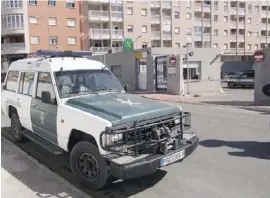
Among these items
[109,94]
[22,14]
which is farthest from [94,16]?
[109,94]

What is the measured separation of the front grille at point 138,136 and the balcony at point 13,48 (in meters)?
49.2

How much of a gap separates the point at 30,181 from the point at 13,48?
4875 centimetres

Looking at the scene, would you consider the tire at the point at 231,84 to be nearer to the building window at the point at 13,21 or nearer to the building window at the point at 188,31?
the building window at the point at 13,21

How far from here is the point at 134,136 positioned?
4.51 meters

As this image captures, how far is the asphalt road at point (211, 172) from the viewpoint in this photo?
4.70m

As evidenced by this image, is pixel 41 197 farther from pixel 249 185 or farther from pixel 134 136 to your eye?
pixel 249 185

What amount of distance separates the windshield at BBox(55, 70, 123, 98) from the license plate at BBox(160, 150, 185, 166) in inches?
77.0

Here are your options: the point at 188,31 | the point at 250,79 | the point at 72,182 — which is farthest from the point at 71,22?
the point at 72,182

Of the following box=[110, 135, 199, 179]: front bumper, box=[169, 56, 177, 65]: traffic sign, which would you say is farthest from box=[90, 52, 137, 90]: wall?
box=[110, 135, 199, 179]: front bumper

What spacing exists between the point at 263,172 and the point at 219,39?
68.9 m

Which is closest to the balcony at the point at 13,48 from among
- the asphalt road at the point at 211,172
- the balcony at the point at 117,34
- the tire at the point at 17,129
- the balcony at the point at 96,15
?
the balcony at the point at 96,15

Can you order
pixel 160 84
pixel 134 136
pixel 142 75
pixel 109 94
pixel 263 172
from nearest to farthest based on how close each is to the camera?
pixel 134 136 < pixel 263 172 < pixel 109 94 < pixel 160 84 < pixel 142 75

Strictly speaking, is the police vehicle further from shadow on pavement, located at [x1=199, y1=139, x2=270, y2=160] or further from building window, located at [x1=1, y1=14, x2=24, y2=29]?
building window, located at [x1=1, y1=14, x2=24, y2=29]

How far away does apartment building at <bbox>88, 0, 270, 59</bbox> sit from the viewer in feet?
187
